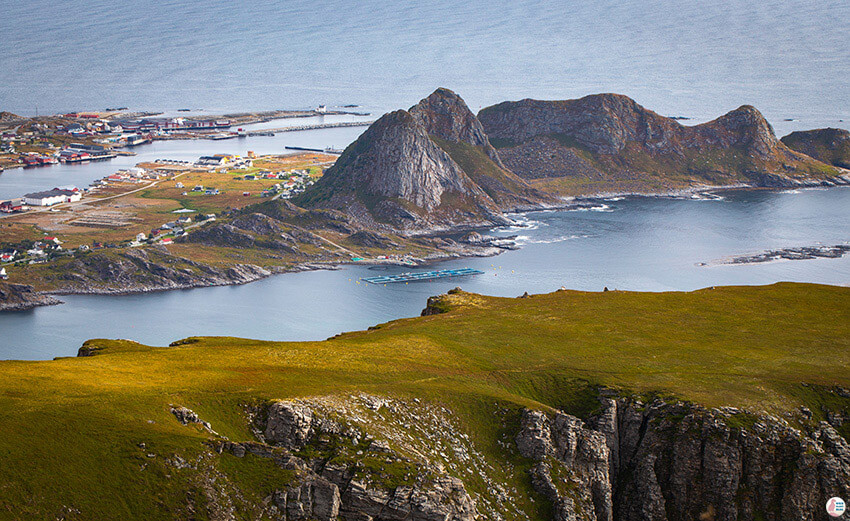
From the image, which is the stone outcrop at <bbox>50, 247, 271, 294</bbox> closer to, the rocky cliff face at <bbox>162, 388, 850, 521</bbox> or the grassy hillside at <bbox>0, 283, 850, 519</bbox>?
the grassy hillside at <bbox>0, 283, 850, 519</bbox>

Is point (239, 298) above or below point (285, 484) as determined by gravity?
below

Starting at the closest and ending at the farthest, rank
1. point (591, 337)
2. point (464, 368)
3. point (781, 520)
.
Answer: point (781, 520) → point (464, 368) → point (591, 337)

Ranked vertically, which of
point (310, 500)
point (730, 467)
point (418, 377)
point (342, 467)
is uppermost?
point (418, 377)

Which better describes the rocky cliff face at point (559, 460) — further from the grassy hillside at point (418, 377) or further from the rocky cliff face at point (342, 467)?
the grassy hillside at point (418, 377)

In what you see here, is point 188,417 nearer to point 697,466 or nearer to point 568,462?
point 568,462

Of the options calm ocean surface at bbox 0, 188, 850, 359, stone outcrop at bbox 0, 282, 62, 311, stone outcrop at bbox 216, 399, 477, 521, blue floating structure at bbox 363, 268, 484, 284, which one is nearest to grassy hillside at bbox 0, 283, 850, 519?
stone outcrop at bbox 216, 399, 477, 521

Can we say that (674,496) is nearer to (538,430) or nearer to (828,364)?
(538,430)

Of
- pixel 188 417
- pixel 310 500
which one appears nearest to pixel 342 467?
pixel 310 500

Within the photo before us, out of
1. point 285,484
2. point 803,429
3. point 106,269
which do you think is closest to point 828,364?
point 803,429

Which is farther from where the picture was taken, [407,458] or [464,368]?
[464,368]
